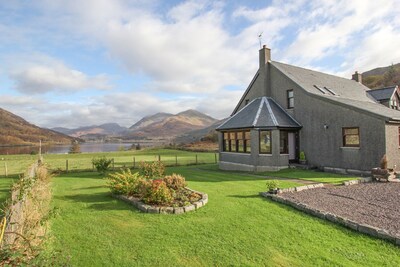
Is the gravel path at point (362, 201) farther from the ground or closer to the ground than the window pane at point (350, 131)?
closer to the ground

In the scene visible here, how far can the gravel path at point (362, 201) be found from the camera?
27.1 feet

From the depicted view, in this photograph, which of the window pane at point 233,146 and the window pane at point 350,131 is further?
the window pane at point 233,146

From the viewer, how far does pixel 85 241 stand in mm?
6621

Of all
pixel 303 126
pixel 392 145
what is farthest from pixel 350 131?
pixel 303 126

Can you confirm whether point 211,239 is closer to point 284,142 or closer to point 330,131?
point 330,131

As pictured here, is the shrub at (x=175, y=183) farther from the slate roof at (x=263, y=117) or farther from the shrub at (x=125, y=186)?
the slate roof at (x=263, y=117)

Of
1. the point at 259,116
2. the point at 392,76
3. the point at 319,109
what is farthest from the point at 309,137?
the point at 392,76

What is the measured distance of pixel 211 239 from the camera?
6.82m

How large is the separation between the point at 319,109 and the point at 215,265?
16888 millimetres

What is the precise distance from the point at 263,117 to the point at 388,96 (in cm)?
1543

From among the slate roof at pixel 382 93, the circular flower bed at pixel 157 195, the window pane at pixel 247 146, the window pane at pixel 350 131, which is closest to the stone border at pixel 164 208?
the circular flower bed at pixel 157 195

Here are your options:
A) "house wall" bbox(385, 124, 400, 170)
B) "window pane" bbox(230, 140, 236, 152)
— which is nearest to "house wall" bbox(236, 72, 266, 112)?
"window pane" bbox(230, 140, 236, 152)

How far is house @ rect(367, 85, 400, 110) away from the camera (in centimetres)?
2722

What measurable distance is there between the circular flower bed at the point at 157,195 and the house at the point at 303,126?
1088 cm
